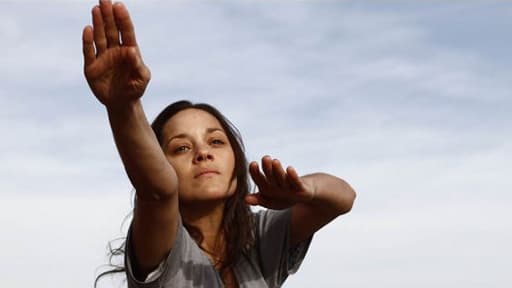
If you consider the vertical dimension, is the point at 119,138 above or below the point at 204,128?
below

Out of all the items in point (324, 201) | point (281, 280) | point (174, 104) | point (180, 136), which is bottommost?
point (281, 280)

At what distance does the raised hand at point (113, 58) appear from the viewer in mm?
2834

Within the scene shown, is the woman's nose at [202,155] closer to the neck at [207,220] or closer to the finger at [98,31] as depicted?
the neck at [207,220]

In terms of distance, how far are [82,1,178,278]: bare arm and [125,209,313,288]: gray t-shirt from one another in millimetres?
98

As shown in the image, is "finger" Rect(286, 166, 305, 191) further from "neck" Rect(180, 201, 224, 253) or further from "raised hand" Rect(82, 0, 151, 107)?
"raised hand" Rect(82, 0, 151, 107)

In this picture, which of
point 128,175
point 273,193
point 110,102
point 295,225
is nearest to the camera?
point 110,102

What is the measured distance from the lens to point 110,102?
301 centimetres

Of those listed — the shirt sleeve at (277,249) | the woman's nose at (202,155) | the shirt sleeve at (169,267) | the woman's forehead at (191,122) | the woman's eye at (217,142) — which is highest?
the woman's forehead at (191,122)

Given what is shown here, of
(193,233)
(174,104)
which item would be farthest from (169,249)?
(174,104)

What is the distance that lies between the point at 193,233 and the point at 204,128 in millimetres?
536

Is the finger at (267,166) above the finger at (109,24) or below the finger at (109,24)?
below


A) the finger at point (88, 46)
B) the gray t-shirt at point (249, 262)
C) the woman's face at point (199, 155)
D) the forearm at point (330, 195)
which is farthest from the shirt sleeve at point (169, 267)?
the finger at point (88, 46)

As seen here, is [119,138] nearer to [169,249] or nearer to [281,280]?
[169,249]

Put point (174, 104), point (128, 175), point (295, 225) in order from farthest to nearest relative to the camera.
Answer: point (174, 104) < point (295, 225) < point (128, 175)
